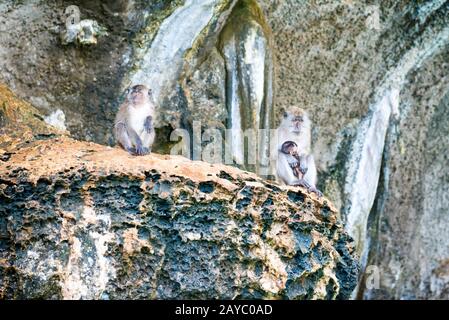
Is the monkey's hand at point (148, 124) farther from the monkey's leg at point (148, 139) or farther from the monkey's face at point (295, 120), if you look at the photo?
the monkey's face at point (295, 120)

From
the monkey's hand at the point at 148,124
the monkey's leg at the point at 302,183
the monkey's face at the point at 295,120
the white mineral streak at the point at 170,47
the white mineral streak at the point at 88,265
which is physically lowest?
the white mineral streak at the point at 88,265

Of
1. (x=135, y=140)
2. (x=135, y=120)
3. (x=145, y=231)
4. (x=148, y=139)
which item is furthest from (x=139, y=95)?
(x=145, y=231)

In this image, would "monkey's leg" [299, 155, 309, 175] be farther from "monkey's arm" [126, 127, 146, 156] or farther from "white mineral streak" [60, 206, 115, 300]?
"white mineral streak" [60, 206, 115, 300]

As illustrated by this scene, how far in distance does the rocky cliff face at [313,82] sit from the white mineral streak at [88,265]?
82.5 inches

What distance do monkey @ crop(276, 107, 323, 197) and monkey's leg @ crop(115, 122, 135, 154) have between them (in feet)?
3.68

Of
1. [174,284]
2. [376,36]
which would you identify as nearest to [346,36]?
[376,36]

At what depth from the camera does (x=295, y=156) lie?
7219mm

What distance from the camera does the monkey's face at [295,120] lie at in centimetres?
762

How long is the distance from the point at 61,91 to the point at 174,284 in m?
2.48

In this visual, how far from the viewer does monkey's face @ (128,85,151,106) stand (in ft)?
22.8

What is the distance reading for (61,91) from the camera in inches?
291

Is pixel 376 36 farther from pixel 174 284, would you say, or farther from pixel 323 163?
pixel 174 284

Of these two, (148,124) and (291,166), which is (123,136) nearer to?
(148,124)

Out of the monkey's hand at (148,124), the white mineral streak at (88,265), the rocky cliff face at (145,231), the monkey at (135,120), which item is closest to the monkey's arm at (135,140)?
the monkey at (135,120)
